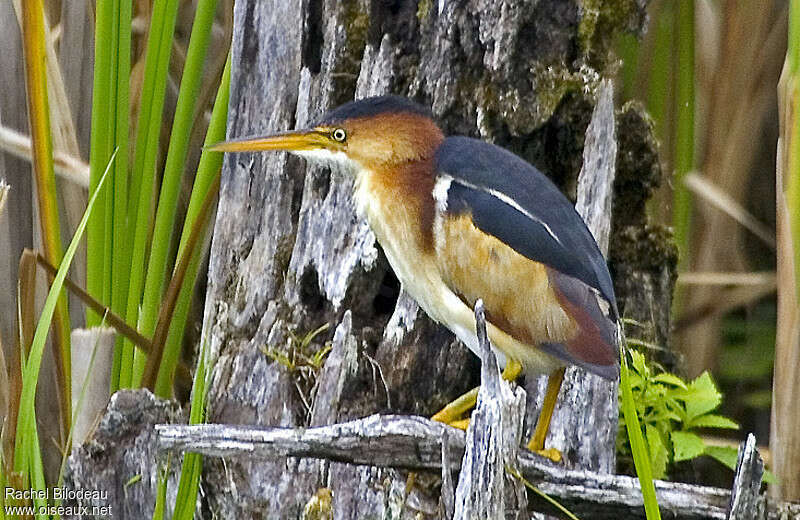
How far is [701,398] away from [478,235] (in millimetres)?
510

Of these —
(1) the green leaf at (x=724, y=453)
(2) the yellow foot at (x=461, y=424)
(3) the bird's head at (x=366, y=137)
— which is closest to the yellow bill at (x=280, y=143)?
(3) the bird's head at (x=366, y=137)

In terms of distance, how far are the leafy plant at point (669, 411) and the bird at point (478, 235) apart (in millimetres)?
271

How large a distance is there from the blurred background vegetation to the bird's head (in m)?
0.24

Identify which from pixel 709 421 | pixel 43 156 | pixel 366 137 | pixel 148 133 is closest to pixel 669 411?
pixel 709 421

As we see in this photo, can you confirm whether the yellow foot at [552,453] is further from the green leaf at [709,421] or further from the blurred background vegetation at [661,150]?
the blurred background vegetation at [661,150]

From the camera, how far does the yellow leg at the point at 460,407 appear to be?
160cm

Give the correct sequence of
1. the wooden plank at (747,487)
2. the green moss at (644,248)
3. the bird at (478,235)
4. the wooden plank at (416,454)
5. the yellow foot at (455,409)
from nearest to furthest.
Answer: the wooden plank at (747,487) → the wooden plank at (416,454) → the bird at (478,235) → the yellow foot at (455,409) → the green moss at (644,248)

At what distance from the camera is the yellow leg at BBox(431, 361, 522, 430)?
160 cm

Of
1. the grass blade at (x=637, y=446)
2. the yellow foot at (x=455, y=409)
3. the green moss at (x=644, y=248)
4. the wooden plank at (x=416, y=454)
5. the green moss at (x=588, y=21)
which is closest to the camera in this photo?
the grass blade at (x=637, y=446)

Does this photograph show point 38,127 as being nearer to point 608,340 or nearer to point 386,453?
point 386,453

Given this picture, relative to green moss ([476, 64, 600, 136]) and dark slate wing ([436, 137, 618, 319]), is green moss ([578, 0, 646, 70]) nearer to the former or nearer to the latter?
green moss ([476, 64, 600, 136])

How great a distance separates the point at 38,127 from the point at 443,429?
0.76 metres

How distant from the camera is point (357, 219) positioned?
5.69 feet

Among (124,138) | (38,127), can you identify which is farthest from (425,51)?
(38,127)
